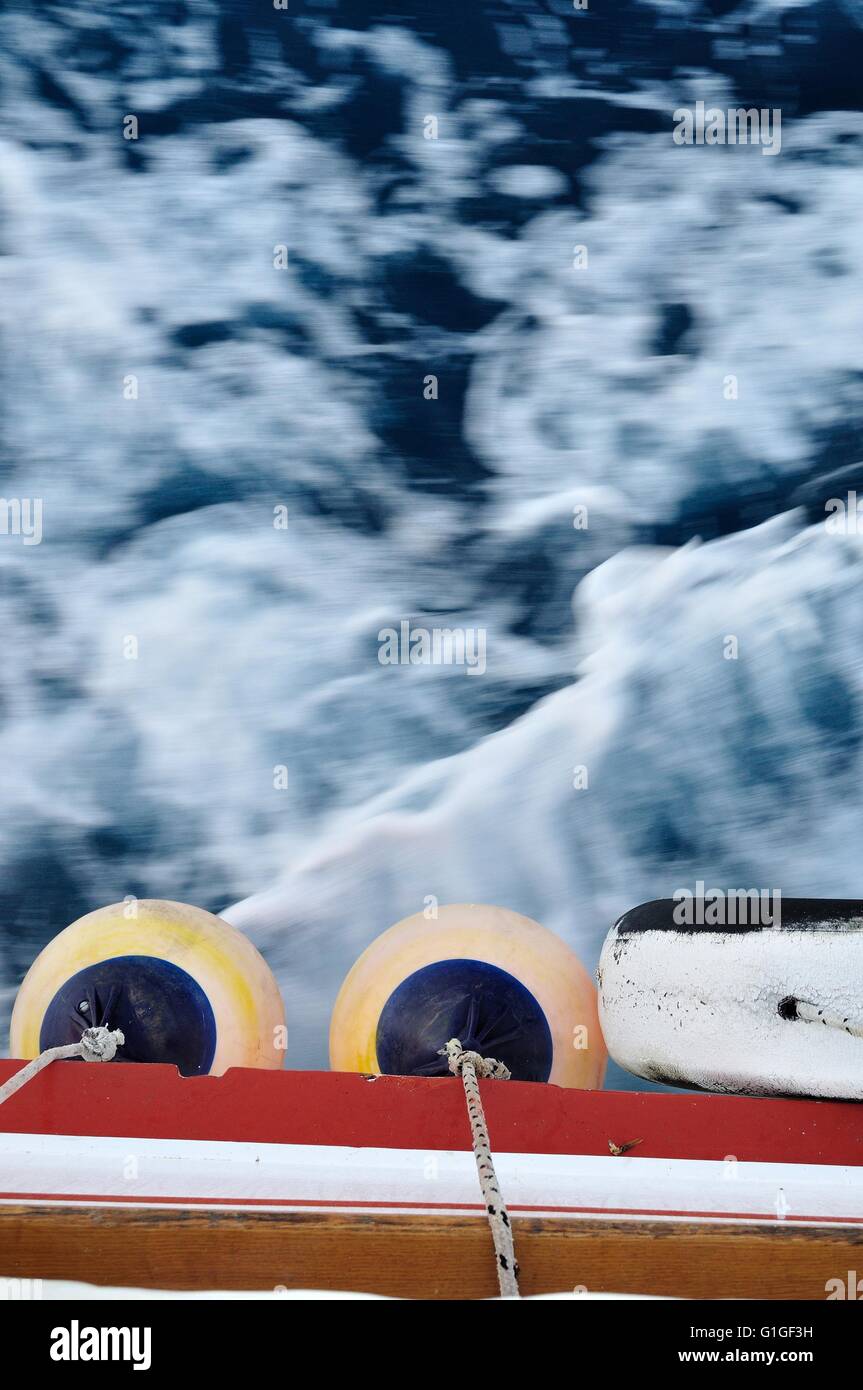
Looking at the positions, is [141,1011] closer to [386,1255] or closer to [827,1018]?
[386,1255]

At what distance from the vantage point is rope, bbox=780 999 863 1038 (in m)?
1.20

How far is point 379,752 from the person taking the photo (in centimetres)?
214

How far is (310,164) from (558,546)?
1.10 m

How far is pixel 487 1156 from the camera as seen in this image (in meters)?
1.11

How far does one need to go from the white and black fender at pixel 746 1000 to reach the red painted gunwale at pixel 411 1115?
5 centimetres

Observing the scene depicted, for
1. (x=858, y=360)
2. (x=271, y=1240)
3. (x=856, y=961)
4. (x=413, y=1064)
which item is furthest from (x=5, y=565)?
(x=858, y=360)

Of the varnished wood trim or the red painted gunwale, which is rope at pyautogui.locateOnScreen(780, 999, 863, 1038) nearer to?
the red painted gunwale

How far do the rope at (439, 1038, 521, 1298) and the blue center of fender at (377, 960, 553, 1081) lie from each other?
0.12 feet

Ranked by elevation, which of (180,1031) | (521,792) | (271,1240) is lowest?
(271,1240)

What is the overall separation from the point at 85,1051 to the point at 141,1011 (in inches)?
7.0

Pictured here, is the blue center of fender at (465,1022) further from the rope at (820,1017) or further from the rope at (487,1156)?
the rope at (820,1017)

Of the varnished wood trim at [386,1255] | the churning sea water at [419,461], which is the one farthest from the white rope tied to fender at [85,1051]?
the churning sea water at [419,461]

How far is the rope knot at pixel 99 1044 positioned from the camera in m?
1.36

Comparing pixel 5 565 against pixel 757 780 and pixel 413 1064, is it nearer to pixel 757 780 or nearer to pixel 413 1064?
pixel 413 1064
